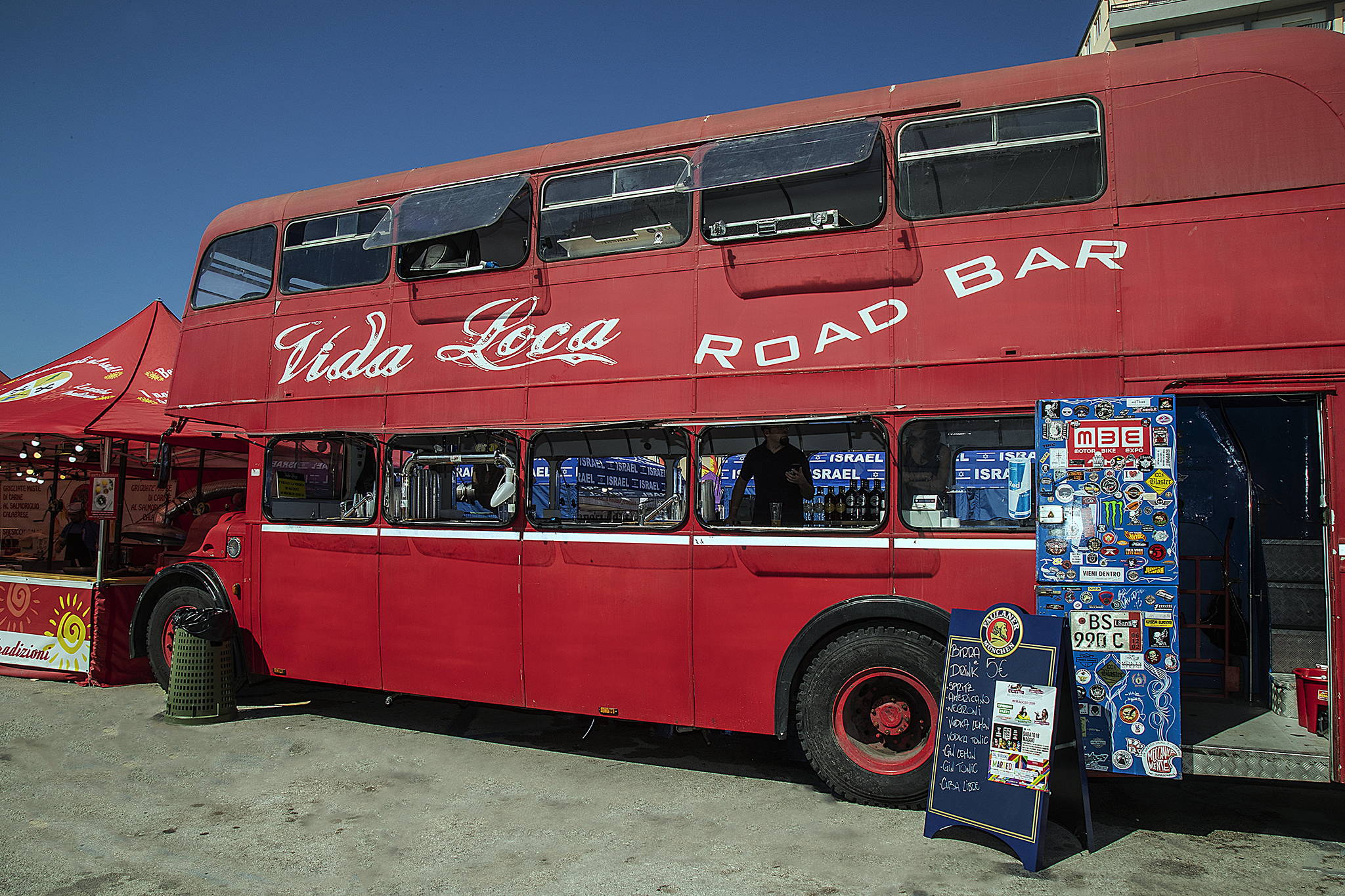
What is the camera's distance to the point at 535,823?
4922mm

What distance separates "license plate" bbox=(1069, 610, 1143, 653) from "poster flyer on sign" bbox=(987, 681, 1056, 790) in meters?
0.53

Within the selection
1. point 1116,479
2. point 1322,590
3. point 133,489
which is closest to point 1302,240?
point 1116,479

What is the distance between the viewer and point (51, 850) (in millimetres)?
4484

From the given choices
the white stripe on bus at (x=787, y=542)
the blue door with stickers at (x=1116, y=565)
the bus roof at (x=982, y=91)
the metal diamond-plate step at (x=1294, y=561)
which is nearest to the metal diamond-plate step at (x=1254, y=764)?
the blue door with stickers at (x=1116, y=565)

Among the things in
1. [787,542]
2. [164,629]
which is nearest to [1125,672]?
[787,542]

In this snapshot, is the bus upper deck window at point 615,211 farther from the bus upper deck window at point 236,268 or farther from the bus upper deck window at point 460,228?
the bus upper deck window at point 236,268

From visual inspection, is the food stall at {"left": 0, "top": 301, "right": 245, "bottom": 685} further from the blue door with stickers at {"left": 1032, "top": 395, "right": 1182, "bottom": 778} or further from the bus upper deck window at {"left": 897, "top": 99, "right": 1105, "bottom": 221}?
the blue door with stickers at {"left": 1032, "top": 395, "right": 1182, "bottom": 778}

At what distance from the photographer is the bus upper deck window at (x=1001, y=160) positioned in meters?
4.99

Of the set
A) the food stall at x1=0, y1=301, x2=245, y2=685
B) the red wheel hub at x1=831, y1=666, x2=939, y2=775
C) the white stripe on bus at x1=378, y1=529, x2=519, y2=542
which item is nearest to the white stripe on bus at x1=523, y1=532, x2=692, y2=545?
the white stripe on bus at x1=378, y1=529, x2=519, y2=542

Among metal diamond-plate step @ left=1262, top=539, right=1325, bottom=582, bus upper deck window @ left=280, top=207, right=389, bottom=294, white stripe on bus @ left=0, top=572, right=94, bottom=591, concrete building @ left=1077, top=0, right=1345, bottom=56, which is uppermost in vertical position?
concrete building @ left=1077, top=0, right=1345, bottom=56

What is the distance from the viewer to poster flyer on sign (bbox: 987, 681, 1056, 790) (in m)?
4.34

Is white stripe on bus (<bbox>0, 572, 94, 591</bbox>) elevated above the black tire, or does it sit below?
above

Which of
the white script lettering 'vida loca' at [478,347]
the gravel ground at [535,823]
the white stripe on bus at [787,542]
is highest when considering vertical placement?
the white script lettering 'vida loca' at [478,347]

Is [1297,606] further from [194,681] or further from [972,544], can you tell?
[194,681]
